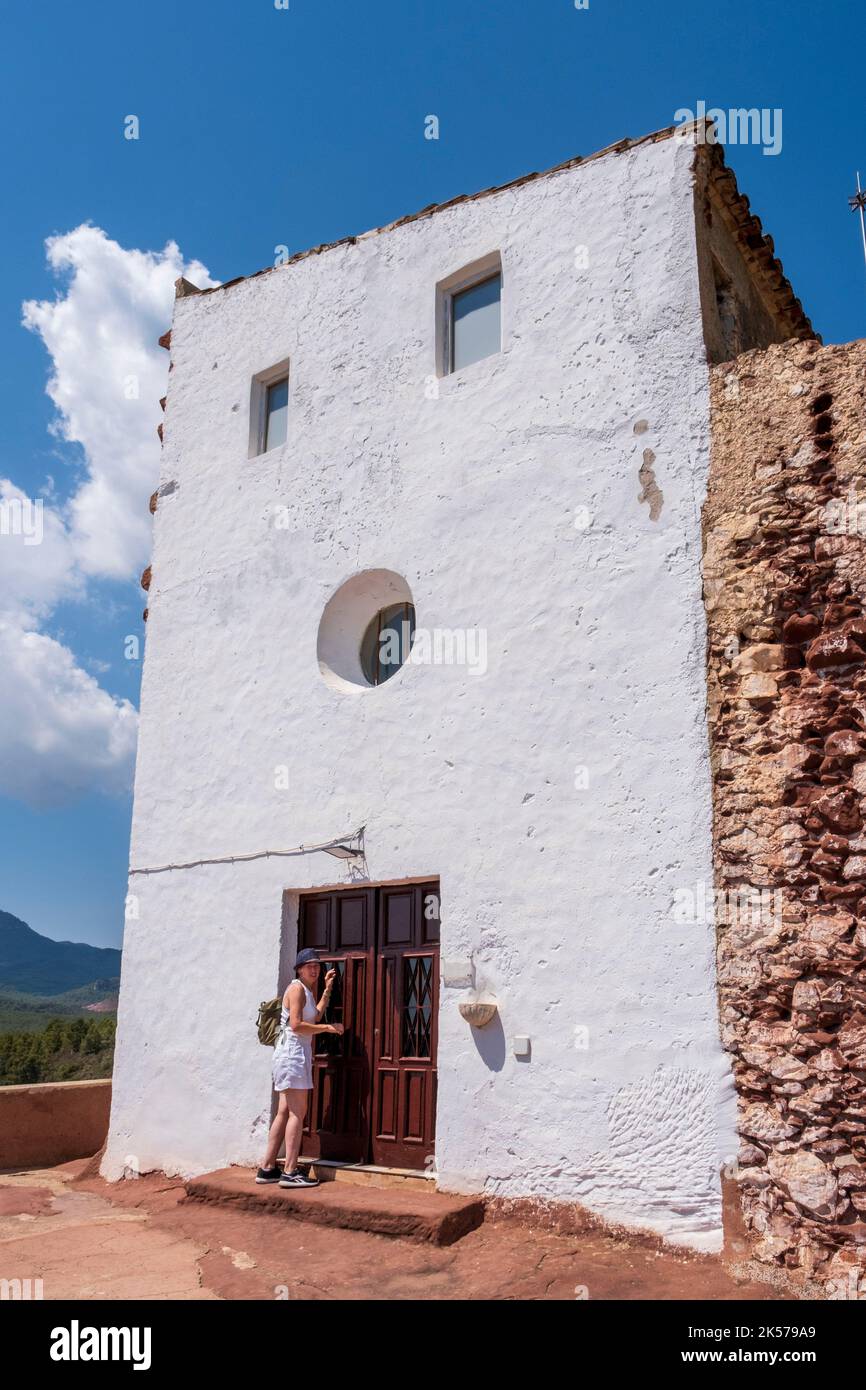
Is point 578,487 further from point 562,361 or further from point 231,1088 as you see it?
point 231,1088

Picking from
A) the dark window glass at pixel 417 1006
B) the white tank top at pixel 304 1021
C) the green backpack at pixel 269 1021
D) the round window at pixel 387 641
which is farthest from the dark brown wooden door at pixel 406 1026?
the round window at pixel 387 641

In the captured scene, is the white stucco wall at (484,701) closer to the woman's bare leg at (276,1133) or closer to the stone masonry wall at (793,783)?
the stone masonry wall at (793,783)

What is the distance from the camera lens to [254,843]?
349 inches

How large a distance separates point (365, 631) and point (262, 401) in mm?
2718

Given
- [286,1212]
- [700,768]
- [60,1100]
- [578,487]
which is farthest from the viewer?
[60,1100]

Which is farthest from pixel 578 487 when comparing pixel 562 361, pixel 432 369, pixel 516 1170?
pixel 516 1170

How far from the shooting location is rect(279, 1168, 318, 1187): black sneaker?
7328 mm

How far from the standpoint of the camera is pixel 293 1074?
7566 millimetres

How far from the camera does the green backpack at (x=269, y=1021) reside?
26.7ft

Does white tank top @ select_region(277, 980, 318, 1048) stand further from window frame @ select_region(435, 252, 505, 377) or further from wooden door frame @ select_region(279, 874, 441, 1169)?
window frame @ select_region(435, 252, 505, 377)

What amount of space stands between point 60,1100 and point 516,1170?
17.1ft

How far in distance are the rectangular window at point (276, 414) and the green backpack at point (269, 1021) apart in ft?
15.7

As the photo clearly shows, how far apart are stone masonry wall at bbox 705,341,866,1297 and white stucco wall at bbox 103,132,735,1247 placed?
0.19m

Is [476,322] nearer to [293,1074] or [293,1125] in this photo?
[293,1074]
